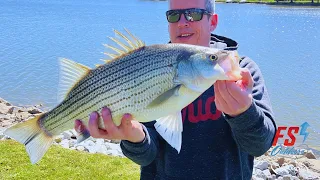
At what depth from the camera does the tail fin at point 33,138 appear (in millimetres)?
2582

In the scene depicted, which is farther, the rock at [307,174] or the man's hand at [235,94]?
the rock at [307,174]

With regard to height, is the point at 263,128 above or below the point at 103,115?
below

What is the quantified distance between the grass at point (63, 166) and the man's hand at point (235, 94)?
381 centimetres

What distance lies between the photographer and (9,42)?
971 inches

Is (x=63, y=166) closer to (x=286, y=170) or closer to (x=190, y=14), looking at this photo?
(x=190, y=14)

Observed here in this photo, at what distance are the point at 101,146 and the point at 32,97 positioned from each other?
793 centimetres

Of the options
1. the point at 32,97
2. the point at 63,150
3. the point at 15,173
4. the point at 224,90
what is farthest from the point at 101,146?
the point at 32,97

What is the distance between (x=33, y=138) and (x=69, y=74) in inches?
18.3

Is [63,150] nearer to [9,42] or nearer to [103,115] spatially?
[103,115]

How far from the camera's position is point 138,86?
2.30 m

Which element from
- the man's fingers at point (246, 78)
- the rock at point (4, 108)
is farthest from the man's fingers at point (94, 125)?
the rock at point (4, 108)

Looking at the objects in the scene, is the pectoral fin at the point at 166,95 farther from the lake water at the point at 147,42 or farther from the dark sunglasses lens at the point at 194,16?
the lake water at the point at 147,42

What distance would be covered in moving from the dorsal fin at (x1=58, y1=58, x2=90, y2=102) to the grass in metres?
3.40

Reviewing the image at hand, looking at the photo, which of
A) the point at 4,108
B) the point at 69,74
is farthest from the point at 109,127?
the point at 4,108
